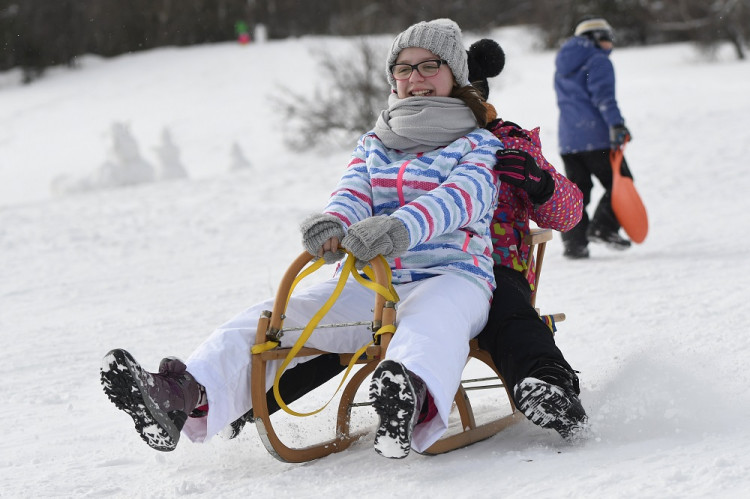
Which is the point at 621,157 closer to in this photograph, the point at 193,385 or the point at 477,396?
the point at 477,396

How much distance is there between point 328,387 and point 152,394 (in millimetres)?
1396

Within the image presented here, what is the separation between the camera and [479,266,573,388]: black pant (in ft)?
8.54

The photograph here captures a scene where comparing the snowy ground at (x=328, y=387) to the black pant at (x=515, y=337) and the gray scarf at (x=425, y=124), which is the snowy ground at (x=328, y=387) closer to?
the black pant at (x=515, y=337)

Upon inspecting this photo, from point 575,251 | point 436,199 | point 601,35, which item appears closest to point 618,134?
point 601,35

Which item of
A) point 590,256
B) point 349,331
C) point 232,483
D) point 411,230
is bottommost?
point 590,256

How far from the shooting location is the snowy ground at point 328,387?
2432 millimetres

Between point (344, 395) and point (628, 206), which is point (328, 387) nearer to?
point (344, 395)

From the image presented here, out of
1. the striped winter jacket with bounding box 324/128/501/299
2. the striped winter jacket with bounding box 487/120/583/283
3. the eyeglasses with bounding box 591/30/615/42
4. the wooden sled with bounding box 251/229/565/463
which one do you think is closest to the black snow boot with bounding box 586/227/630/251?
the eyeglasses with bounding box 591/30/615/42

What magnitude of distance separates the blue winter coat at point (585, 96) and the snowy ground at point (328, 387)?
2.49 feet

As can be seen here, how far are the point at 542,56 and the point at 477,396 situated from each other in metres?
23.8

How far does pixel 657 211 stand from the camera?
7.92 metres

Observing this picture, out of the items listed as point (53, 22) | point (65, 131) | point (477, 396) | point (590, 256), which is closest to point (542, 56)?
point (65, 131)

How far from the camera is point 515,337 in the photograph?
8.78ft

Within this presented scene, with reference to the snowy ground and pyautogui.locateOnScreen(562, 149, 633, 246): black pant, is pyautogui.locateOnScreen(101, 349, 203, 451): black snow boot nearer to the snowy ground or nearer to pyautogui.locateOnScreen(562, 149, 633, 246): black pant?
the snowy ground
